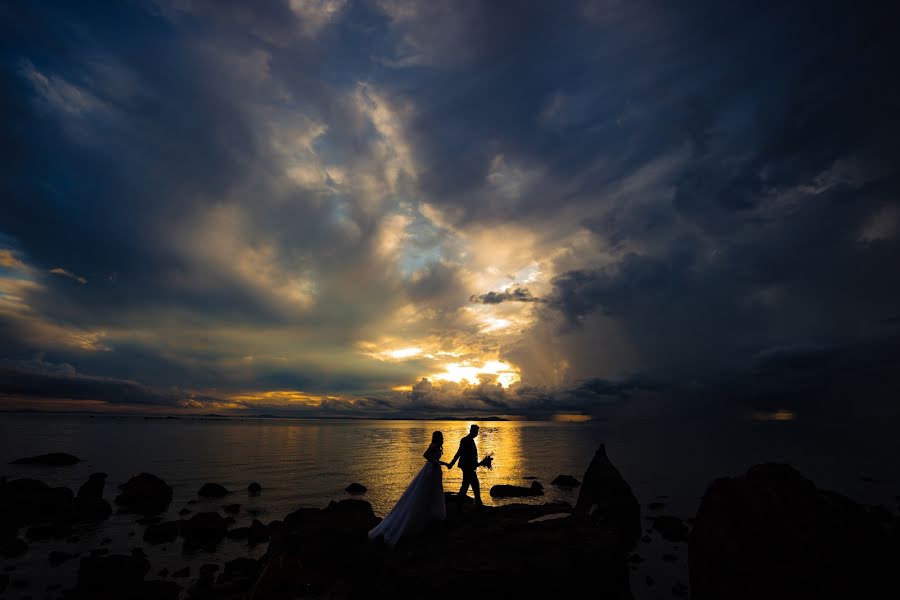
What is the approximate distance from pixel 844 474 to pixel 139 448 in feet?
383

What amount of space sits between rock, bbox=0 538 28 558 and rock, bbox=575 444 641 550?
29.1 m

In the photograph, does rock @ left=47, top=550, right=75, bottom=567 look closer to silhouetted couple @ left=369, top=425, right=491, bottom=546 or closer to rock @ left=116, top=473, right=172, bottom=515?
rock @ left=116, top=473, right=172, bottom=515

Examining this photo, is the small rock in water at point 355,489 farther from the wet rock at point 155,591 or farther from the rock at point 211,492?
the wet rock at point 155,591

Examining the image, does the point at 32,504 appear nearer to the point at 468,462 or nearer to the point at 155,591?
the point at 155,591

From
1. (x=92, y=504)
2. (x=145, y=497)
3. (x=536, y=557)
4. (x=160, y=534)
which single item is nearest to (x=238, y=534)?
(x=160, y=534)

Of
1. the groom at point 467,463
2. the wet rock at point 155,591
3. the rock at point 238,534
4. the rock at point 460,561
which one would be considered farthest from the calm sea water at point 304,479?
the groom at point 467,463

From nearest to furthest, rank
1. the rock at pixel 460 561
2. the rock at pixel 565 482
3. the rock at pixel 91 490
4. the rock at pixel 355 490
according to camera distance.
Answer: the rock at pixel 460 561, the rock at pixel 91 490, the rock at pixel 355 490, the rock at pixel 565 482

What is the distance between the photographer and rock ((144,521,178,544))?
76.4 ft

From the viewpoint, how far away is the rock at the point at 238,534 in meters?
23.8

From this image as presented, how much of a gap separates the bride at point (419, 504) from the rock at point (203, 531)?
13428mm

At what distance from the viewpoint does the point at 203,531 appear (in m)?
23.2

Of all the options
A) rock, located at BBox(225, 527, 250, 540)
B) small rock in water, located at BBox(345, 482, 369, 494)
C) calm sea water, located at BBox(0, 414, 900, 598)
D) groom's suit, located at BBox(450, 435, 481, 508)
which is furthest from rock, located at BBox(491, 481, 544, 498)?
groom's suit, located at BBox(450, 435, 481, 508)

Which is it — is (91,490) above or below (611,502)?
below

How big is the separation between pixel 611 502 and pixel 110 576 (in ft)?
85.4
